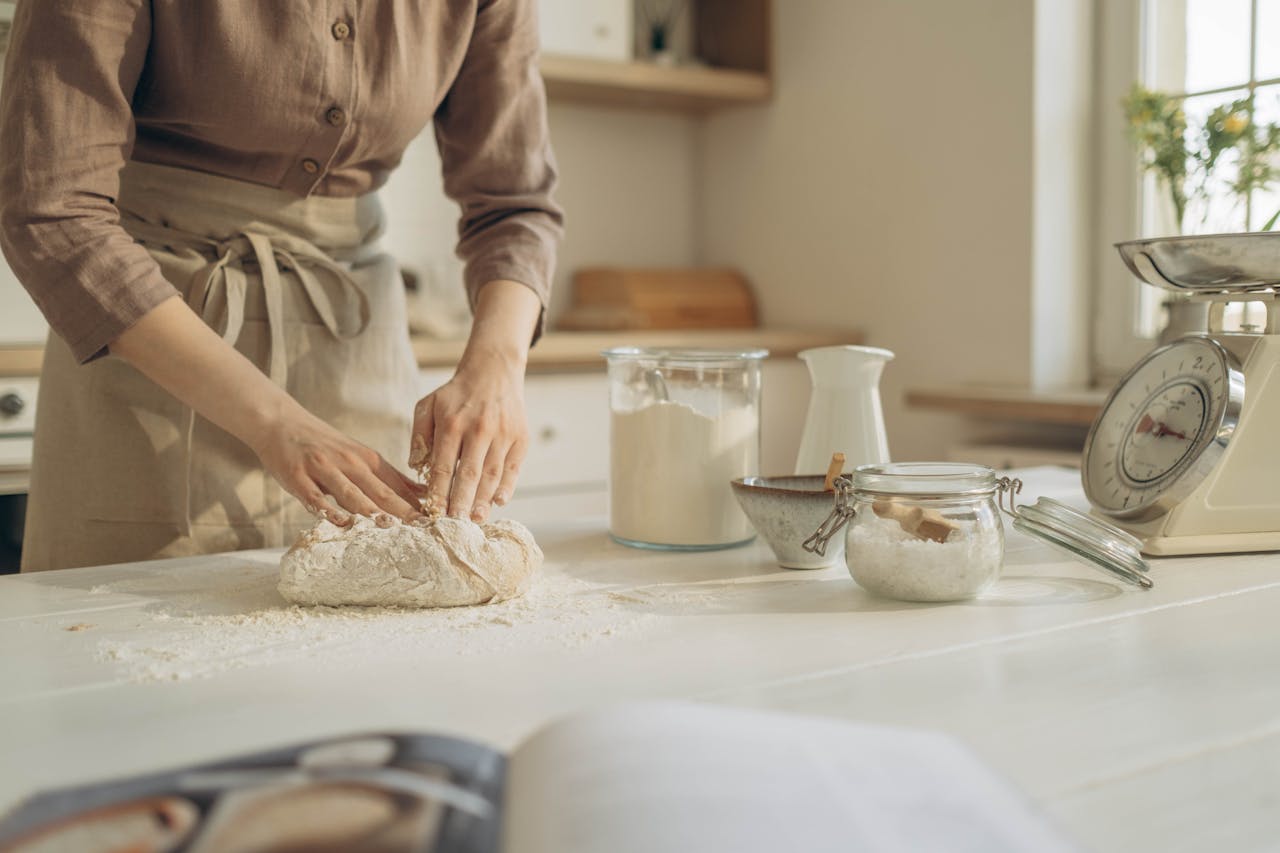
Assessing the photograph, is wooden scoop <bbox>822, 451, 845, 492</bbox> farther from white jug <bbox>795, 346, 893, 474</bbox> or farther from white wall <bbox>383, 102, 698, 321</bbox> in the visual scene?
white wall <bbox>383, 102, 698, 321</bbox>

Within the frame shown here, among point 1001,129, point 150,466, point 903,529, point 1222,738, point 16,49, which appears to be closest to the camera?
point 1222,738

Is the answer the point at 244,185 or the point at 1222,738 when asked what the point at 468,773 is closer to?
the point at 1222,738

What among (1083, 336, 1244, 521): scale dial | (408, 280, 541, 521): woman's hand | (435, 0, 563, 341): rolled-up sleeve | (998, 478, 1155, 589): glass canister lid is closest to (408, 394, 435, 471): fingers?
(408, 280, 541, 521): woman's hand

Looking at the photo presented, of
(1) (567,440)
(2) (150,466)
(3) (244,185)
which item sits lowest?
(1) (567,440)

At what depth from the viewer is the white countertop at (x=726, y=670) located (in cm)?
56

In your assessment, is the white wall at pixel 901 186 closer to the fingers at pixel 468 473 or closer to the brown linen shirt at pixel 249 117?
the brown linen shirt at pixel 249 117

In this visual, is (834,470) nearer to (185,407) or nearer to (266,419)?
(266,419)

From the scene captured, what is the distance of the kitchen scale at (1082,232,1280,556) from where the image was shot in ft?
3.36

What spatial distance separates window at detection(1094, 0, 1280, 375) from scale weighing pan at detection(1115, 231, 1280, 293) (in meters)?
1.30

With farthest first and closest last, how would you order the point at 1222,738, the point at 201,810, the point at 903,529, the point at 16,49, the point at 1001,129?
the point at 1001,129 < the point at 16,49 < the point at 903,529 < the point at 1222,738 < the point at 201,810

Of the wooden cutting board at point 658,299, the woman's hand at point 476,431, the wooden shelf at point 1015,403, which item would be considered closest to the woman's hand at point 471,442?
the woman's hand at point 476,431

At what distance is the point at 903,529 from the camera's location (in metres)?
0.86

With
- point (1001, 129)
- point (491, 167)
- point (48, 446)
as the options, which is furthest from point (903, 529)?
point (1001, 129)

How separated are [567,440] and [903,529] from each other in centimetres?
168
